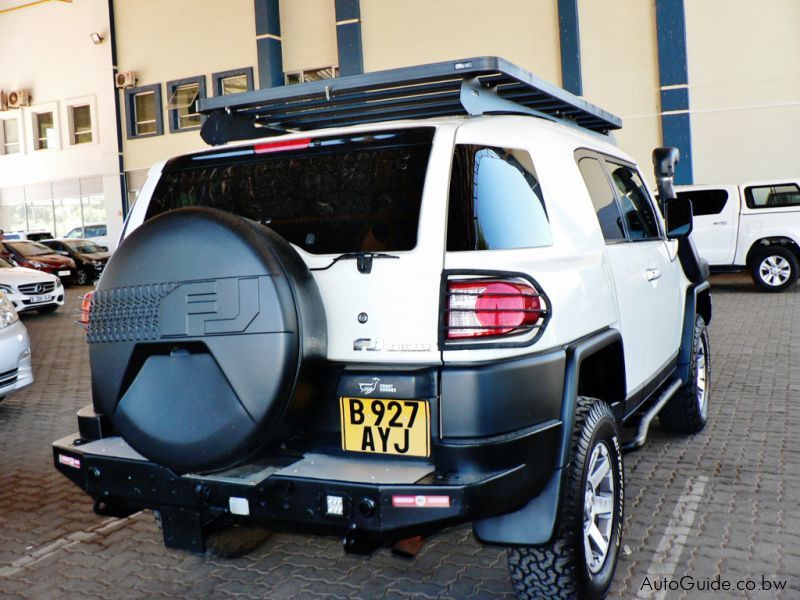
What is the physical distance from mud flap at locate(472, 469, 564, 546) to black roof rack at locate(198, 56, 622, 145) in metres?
1.42

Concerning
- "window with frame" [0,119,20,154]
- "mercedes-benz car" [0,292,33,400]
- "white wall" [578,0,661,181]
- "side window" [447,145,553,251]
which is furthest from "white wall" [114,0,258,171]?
"side window" [447,145,553,251]

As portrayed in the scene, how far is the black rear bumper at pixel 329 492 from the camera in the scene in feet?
7.75

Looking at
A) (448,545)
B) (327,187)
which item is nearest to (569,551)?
(448,545)

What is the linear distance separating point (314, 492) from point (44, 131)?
3226cm

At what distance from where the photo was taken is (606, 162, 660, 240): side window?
4109 mm

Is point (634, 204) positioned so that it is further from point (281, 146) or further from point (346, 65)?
point (346, 65)

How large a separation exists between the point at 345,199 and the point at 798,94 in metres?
18.7

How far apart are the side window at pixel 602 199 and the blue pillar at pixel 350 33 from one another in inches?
796

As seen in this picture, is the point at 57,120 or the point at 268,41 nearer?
the point at 268,41

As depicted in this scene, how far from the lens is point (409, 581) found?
3322mm

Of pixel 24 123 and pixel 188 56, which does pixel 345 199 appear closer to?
pixel 188 56

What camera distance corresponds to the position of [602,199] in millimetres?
3646

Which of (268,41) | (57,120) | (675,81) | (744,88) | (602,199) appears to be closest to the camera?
(602,199)

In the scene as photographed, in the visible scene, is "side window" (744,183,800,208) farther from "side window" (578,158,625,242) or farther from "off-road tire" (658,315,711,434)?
"side window" (578,158,625,242)
